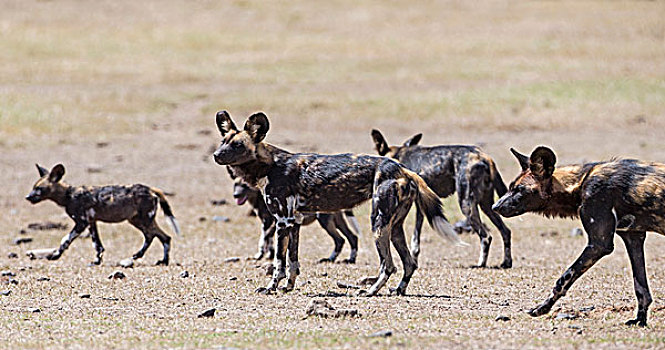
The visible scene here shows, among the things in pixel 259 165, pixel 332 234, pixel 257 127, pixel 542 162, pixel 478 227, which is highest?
pixel 257 127

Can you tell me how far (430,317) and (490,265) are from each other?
606cm

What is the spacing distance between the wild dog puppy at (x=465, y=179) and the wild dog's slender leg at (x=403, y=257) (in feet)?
10.6

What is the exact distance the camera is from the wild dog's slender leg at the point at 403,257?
477 inches

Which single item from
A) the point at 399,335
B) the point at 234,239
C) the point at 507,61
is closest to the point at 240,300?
the point at 399,335

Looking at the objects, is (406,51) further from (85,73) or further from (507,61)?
(85,73)

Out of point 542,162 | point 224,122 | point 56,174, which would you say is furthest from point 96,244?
point 542,162

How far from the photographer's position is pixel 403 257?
1242 centimetres

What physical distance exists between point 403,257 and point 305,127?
67.7ft

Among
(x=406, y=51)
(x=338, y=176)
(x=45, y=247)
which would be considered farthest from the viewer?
(x=406, y=51)

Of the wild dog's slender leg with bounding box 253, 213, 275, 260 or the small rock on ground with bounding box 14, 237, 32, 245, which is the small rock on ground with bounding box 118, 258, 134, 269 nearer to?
the wild dog's slender leg with bounding box 253, 213, 275, 260

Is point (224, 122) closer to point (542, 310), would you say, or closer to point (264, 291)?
point (264, 291)

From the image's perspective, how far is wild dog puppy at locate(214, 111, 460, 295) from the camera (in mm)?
12156

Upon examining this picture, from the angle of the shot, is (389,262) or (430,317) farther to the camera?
(389,262)

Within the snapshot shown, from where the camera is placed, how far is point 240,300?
453 inches
